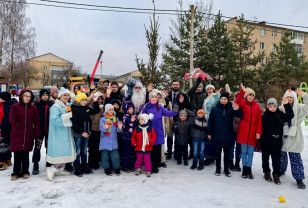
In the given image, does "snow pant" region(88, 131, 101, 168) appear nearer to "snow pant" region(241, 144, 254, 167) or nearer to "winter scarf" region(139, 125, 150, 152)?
"winter scarf" region(139, 125, 150, 152)

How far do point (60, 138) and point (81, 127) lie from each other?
46 cm

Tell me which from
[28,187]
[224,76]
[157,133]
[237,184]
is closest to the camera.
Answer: [28,187]

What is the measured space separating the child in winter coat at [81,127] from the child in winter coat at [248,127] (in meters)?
3.31

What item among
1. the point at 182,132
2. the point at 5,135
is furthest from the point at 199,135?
the point at 5,135

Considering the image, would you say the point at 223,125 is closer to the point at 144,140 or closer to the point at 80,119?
the point at 144,140

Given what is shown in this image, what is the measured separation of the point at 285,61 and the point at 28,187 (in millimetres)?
26618

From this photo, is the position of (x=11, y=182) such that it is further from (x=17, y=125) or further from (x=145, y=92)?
(x=145, y=92)

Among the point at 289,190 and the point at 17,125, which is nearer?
the point at 289,190

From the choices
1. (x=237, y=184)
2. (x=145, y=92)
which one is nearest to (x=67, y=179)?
(x=145, y=92)

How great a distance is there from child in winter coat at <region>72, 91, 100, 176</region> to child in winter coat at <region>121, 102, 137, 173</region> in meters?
0.77

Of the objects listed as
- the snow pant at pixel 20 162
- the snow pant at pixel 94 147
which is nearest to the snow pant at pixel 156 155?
the snow pant at pixel 94 147

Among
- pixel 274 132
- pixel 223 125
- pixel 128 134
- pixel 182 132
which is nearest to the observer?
pixel 274 132

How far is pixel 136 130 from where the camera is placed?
4891 mm

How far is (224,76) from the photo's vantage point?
14.1 metres
